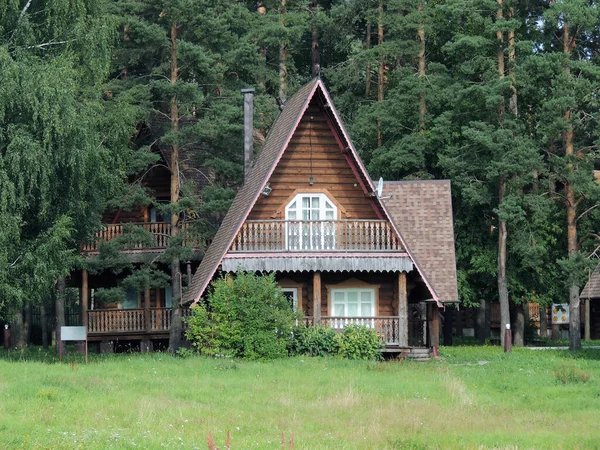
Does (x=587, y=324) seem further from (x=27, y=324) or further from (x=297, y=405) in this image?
(x=297, y=405)

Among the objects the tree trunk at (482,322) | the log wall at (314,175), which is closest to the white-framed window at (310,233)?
the log wall at (314,175)

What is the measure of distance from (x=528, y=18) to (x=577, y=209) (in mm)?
9187

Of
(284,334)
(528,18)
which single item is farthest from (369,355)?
(528,18)

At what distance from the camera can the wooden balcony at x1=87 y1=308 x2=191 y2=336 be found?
1912 inches

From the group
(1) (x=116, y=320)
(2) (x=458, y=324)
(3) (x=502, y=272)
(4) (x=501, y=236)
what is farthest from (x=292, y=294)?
(2) (x=458, y=324)

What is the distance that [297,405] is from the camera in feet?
87.0

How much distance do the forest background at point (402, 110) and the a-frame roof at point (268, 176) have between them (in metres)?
2.40

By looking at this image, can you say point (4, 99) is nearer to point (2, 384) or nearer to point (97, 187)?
point (97, 187)

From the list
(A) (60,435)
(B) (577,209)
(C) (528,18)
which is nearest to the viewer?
(A) (60,435)

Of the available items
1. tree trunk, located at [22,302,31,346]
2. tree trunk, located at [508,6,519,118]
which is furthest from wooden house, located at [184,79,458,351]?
tree trunk, located at [22,302,31,346]

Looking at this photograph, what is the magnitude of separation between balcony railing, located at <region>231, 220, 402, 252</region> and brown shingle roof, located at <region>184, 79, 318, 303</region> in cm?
64

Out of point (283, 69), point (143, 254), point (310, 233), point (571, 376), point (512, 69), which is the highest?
point (283, 69)

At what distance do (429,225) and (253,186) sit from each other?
6368 mm

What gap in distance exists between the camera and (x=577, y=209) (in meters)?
50.8
